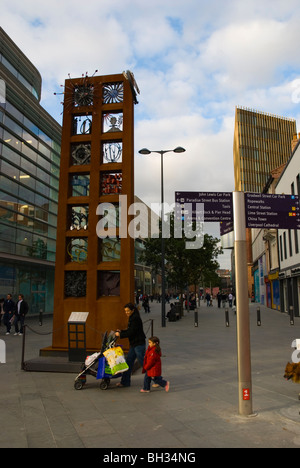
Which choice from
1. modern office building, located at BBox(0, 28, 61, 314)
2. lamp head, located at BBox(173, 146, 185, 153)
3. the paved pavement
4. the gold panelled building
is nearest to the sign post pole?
the paved pavement

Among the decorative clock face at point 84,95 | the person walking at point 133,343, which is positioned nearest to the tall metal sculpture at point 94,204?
the decorative clock face at point 84,95

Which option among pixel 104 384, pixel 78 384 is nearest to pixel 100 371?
pixel 104 384

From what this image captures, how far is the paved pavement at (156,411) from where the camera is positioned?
461cm

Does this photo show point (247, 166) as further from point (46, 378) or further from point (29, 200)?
point (46, 378)

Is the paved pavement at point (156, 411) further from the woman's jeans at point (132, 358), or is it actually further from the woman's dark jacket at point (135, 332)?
the woman's dark jacket at point (135, 332)

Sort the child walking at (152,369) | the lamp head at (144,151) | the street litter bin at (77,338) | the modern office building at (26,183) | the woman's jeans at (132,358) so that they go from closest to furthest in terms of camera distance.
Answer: the child walking at (152,369), the woman's jeans at (132,358), the street litter bin at (77,338), the lamp head at (144,151), the modern office building at (26,183)

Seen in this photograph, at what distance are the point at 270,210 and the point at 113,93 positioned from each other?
664 centimetres

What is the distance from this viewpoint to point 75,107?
34.8 ft

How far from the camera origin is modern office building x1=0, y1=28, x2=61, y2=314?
23.2 m

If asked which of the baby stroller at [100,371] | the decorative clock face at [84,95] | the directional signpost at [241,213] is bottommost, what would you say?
the baby stroller at [100,371]

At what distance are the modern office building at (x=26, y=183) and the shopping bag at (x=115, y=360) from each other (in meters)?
15.9

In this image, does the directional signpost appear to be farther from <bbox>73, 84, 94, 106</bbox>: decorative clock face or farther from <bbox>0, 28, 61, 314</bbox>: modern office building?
<bbox>0, 28, 61, 314</bbox>: modern office building

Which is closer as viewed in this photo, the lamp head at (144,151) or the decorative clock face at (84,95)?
the decorative clock face at (84,95)
